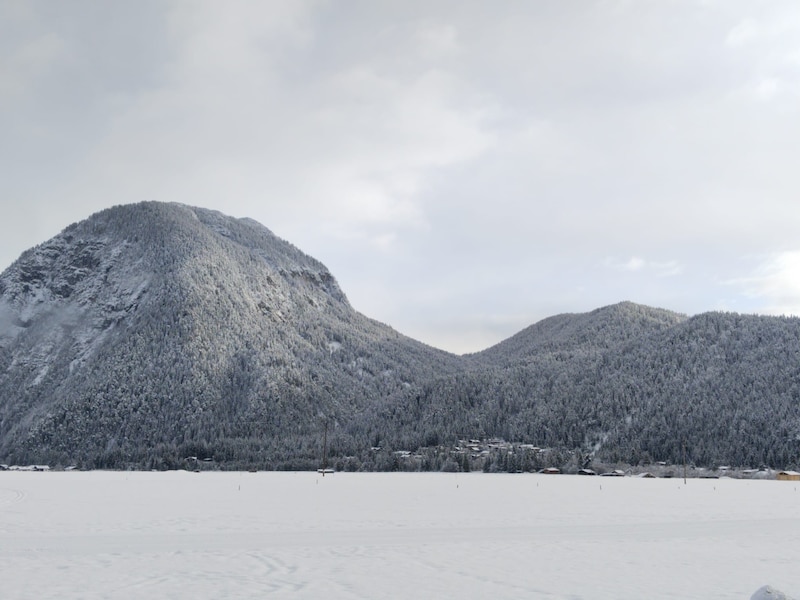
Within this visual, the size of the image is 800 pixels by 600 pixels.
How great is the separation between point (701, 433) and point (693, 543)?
14447 cm

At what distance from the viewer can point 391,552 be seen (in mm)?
26250

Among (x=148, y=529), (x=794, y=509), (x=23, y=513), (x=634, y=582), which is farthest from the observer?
(x=794, y=509)

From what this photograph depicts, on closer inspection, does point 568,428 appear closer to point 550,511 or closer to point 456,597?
point 550,511

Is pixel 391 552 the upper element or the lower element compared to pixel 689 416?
lower

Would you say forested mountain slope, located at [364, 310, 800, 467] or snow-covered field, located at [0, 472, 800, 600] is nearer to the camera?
snow-covered field, located at [0, 472, 800, 600]

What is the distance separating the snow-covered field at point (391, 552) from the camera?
19.1 metres

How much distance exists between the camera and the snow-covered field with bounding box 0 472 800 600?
62.7 ft

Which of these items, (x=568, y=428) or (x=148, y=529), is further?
(x=568, y=428)

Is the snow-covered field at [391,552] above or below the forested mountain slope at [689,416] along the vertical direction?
below

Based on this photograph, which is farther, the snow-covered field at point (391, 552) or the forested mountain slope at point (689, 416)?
the forested mountain slope at point (689, 416)

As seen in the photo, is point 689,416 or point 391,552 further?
point 689,416

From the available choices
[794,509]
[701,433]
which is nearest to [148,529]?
[794,509]

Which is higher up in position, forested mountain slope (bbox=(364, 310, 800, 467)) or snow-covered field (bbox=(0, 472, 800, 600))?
forested mountain slope (bbox=(364, 310, 800, 467))

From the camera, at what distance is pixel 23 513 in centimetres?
4244
